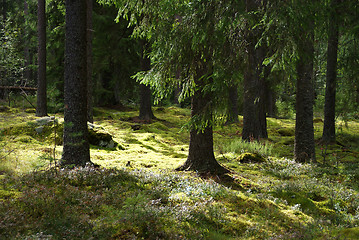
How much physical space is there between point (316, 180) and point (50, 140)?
8.45 m

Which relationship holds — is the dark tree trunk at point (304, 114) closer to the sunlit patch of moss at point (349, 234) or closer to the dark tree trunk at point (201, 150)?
the dark tree trunk at point (201, 150)

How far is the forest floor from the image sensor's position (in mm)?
3865

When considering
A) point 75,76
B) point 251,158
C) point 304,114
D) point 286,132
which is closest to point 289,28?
point 75,76

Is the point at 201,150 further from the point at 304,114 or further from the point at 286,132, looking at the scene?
the point at 286,132

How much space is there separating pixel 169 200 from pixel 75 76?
12.1 ft

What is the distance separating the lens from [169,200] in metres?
5.10

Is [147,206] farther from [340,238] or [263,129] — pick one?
[263,129]

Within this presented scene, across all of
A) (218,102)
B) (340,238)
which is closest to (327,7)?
(218,102)

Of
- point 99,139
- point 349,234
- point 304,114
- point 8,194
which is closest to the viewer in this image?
point 349,234

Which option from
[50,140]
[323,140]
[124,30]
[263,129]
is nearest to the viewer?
[50,140]

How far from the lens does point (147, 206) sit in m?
4.52

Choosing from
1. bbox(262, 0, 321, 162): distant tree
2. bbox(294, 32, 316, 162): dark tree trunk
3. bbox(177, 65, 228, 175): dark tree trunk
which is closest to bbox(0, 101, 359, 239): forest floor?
bbox(177, 65, 228, 175): dark tree trunk

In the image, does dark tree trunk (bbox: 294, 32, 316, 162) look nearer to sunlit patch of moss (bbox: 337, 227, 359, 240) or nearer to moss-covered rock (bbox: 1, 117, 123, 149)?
sunlit patch of moss (bbox: 337, 227, 359, 240)

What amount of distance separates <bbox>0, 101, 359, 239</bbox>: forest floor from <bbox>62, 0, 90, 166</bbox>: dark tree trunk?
58 centimetres
